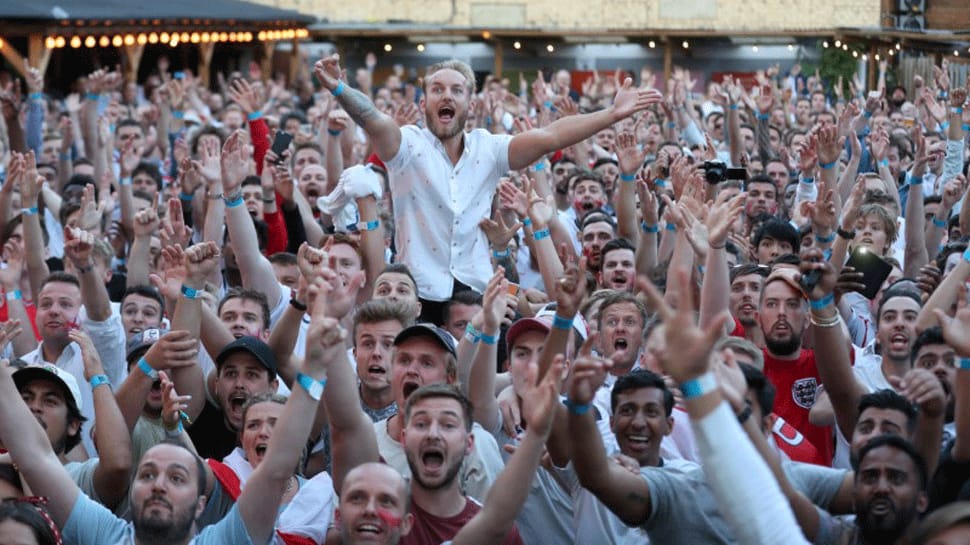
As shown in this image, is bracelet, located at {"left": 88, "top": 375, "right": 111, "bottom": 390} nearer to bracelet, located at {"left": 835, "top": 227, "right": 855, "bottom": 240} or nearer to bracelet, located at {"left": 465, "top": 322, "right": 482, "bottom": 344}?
bracelet, located at {"left": 465, "top": 322, "right": 482, "bottom": 344}

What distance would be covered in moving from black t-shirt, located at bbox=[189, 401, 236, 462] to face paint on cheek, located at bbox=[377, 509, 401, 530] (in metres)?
1.72

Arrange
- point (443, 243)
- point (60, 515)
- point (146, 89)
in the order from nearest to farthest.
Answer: point (60, 515), point (443, 243), point (146, 89)

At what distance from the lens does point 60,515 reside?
185 inches

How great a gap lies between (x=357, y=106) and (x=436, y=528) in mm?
2537

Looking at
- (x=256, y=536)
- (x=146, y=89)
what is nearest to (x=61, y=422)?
(x=256, y=536)

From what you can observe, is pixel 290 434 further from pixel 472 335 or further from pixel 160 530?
pixel 472 335

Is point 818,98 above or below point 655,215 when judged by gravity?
above

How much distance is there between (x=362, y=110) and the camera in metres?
6.60

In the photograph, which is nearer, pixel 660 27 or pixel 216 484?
pixel 216 484

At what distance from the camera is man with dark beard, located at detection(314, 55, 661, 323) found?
6.75m

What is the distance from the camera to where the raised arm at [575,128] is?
6.61 meters

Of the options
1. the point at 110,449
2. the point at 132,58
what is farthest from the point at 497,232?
the point at 132,58

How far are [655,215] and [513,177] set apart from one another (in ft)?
6.90

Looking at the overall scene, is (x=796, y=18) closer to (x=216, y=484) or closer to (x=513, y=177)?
(x=513, y=177)
